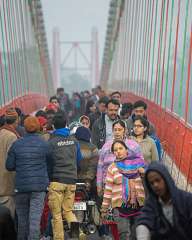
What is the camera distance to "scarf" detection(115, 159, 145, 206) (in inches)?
283

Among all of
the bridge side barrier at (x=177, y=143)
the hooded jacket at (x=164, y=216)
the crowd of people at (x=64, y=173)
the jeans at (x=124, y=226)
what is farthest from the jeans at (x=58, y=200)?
the hooded jacket at (x=164, y=216)

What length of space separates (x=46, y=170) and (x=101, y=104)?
3917mm

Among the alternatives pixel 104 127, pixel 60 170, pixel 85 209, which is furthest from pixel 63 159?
pixel 104 127

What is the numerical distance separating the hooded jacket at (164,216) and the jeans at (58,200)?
131 inches

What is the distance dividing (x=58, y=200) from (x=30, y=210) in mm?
364

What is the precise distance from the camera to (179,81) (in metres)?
13.4

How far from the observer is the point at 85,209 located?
8406 millimetres

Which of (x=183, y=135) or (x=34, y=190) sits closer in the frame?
(x=34, y=190)

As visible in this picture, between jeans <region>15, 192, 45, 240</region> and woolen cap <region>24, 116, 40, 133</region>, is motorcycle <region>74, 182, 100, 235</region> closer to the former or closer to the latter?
jeans <region>15, 192, 45, 240</region>

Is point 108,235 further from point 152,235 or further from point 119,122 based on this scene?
point 152,235

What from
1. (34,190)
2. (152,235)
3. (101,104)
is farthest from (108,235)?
(152,235)

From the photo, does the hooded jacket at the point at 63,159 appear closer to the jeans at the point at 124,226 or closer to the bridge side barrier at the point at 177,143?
the jeans at the point at 124,226

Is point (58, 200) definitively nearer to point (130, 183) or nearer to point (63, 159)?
point (63, 159)

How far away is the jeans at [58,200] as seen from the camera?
26.6ft
